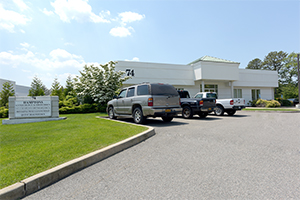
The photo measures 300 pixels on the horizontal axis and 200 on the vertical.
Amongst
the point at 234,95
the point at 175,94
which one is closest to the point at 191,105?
the point at 175,94

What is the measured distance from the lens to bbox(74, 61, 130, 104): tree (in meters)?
17.2

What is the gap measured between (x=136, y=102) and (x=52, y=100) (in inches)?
221

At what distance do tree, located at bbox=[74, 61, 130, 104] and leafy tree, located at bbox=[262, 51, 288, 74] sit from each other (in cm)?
6628

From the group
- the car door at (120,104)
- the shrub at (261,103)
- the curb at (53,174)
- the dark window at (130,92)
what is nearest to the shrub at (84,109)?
the car door at (120,104)

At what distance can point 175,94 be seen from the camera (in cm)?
988

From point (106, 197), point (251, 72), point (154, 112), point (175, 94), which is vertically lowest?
point (106, 197)

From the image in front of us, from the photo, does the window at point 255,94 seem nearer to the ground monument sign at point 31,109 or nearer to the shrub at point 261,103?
the shrub at point 261,103

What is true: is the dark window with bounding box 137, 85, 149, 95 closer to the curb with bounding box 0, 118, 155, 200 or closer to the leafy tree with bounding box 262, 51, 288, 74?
the curb with bounding box 0, 118, 155, 200

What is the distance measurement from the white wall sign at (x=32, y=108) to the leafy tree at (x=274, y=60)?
73203mm

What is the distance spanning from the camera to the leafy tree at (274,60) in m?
64.3

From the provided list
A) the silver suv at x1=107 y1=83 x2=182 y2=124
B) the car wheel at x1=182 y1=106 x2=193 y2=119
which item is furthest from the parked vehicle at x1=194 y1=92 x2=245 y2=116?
the silver suv at x1=107 y1=83 x2=182 y2=124

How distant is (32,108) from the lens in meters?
11.0

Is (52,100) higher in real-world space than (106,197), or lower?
higher

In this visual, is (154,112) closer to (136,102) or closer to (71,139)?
(136,102)
